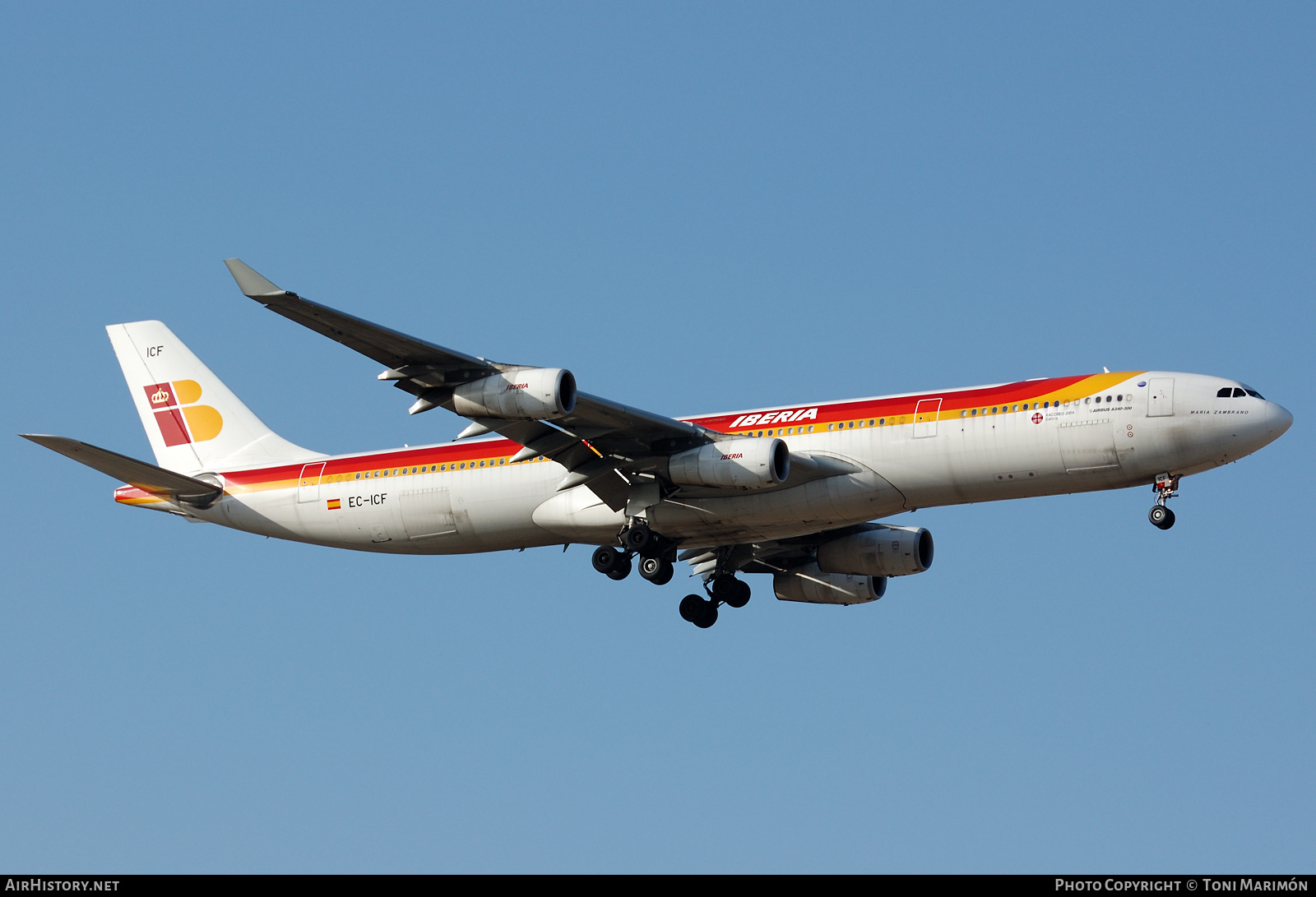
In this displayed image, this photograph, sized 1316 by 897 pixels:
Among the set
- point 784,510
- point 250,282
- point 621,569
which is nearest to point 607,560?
point 621,569

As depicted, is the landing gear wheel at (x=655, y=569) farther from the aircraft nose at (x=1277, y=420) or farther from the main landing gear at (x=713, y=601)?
the aircraft nose at (x=1277, y=420)

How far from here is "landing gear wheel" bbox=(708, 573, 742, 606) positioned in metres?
43.2

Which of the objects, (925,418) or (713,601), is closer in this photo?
(925,418)

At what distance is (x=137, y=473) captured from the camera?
41.4m

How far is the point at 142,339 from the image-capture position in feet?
155

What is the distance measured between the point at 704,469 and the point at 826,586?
346 inches

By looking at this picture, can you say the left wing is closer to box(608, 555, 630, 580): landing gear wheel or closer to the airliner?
the airliner

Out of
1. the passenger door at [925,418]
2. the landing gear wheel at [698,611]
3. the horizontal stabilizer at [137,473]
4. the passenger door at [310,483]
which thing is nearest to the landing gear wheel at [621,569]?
the landing gear wheel at [698,611]

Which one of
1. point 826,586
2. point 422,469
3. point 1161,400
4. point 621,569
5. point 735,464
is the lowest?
point 621,569

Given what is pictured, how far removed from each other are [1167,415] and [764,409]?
9.69 m

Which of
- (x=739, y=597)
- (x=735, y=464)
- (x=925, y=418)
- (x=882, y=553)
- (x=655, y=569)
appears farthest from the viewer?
(x=739, y=597)

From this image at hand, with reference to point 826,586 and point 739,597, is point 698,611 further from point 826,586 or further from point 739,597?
point 826,586

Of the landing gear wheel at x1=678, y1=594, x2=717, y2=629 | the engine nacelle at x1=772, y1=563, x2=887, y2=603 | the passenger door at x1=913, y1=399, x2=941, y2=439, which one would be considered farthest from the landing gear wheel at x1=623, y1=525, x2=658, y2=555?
the passenger door at x1=913, y1=399, x2=941, y2=439
